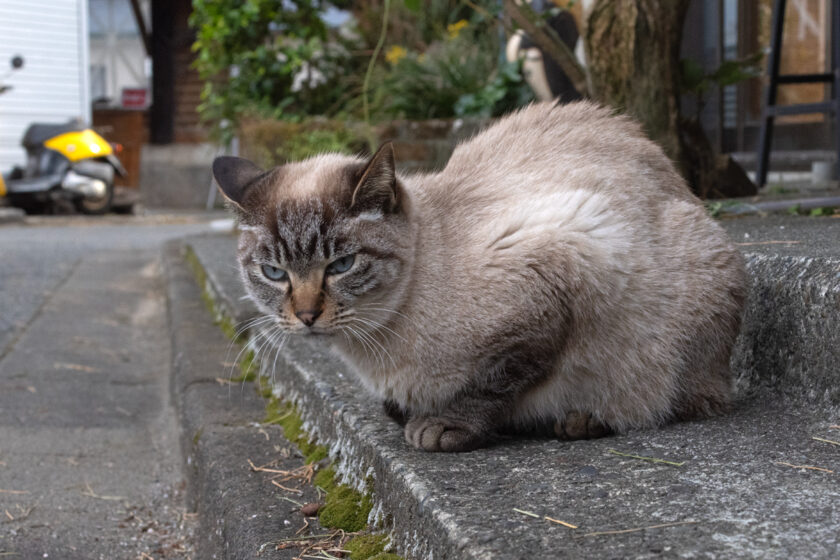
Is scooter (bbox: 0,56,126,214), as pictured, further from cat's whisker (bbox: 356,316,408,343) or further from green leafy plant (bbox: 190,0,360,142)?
cat's whisker (bbox: 356,316,408,343)

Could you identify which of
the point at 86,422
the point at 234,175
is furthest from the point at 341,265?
the point at 86,422

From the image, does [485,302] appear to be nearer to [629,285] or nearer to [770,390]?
[629,285]

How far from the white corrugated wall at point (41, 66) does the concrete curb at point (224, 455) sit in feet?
46.2

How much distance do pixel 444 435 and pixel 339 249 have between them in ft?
1.64

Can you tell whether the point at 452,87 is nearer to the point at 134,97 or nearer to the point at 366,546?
the point at 366,546

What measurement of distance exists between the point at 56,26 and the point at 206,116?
32.7ft

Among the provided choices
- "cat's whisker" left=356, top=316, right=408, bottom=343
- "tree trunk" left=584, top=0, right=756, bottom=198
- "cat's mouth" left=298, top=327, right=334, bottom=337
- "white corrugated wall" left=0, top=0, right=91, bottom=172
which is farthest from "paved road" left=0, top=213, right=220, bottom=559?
"white corrugated wall" left=0, top=0, right=91, bottom=172

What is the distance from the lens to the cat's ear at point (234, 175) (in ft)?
7.22

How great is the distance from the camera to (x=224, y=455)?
2.43 meters

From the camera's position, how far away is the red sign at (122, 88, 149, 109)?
1984cm

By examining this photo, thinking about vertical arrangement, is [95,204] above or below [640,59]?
below

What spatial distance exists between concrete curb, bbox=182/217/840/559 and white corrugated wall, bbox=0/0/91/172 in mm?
16026

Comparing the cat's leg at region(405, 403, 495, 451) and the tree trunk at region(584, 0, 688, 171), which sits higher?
the tree trunk at region(584, 0, 688, 171)

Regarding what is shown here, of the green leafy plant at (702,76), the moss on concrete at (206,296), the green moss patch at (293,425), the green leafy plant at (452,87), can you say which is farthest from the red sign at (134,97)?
the green moss patch at (293,425)
